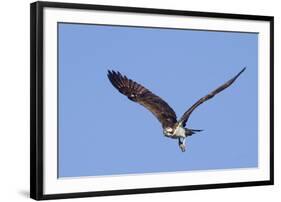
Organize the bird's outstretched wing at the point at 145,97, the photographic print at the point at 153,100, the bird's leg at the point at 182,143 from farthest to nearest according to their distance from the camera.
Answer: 1. the bird's leg at the point at 182,143
2. the bird's outstretched wing at the point at 145,97
3. the photographic print at the point at 153,100

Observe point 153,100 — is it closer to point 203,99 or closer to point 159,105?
point 159,105

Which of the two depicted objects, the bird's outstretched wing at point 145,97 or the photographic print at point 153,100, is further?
the bird's outstretched wing at point 145,97

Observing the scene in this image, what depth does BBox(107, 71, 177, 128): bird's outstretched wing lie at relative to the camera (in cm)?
387

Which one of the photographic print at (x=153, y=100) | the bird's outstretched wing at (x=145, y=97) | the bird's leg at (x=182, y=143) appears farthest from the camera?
the bird's leg at (x=182, y=143)

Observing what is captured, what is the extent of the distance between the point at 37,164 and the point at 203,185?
2.96 feet

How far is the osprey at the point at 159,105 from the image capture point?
388cm

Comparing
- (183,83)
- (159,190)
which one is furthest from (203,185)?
(183,83)

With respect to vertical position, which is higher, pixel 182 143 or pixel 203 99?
pixel 203 99

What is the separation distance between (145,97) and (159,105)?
8 centimetres

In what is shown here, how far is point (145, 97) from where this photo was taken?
3.95 metres

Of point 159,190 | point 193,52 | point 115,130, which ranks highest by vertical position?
point 193,52

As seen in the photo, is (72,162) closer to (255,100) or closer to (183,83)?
(183,83)

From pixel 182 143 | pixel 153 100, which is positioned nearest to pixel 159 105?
pixel 153 100

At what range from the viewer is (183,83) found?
4.05 m
